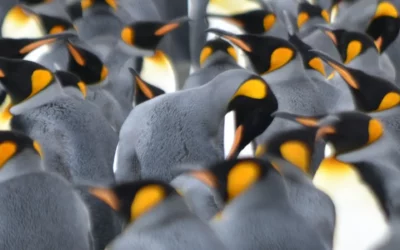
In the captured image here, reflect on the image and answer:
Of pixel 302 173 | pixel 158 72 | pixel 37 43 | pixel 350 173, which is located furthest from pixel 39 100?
pixel 158 72

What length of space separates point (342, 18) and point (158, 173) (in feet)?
6.42

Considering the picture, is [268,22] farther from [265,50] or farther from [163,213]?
[163,213]

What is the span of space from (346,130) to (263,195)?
1.66 feet

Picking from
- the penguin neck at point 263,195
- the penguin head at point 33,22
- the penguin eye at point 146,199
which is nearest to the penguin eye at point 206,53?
the penguin head at point 33,22

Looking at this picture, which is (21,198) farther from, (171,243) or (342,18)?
(342,18)

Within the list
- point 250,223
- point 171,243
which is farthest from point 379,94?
point 171,243

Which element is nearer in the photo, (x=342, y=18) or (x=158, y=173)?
(x=158, y=173)

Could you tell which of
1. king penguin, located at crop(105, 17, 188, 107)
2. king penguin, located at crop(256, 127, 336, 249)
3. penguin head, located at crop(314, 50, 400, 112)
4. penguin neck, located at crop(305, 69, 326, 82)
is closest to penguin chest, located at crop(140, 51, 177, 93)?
king penguin, located at crop(105, 17, 188, 107)

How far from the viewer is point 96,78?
3830 millimetres

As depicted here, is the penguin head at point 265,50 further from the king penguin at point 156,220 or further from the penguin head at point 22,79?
the king penguin at point 156,220

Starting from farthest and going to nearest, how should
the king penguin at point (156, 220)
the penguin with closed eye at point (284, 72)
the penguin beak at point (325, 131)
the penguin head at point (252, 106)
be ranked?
the penguin with closed eye at point (284, 72) < the penguin head at point (252, 106) < the penguin beak at point (325, 131) < the king penguin at point (156, 220)

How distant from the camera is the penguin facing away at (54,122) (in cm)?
310

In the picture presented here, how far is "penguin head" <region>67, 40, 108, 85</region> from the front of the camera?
3799 millimetres

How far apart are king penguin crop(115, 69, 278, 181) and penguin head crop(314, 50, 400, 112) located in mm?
279
